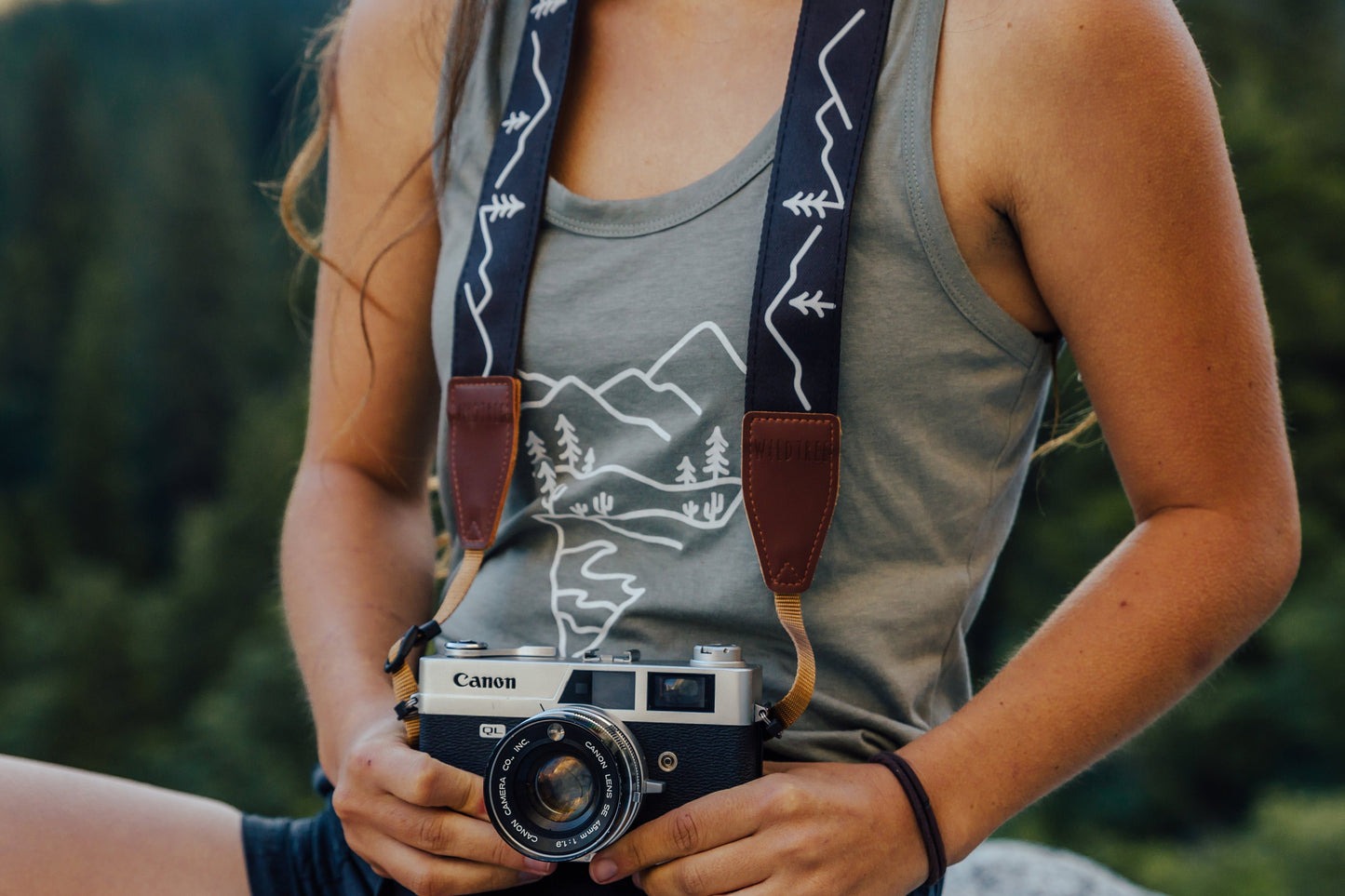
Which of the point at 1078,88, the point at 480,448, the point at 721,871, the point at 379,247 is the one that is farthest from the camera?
the point at 379,247

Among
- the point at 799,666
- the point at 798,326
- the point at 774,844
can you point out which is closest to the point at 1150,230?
the point at 798,326

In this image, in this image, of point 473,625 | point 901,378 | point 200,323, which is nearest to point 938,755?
point 901,378

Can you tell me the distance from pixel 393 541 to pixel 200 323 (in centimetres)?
2681

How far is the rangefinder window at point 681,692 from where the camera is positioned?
2.85 ft

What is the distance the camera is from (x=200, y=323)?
2609 cm

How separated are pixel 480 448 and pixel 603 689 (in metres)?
0.26

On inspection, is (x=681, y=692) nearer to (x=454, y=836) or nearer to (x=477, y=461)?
(x=454, y=836)

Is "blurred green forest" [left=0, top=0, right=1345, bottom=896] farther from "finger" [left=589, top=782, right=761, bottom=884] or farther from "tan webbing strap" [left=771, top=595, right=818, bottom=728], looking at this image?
"finger" [left=589, top=782, right=761, bottom=884]

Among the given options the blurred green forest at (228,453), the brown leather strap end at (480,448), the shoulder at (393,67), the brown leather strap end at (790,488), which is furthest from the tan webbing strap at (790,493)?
the shoulder at (393,67)

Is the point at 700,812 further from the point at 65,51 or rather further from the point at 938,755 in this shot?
the point at 65,51

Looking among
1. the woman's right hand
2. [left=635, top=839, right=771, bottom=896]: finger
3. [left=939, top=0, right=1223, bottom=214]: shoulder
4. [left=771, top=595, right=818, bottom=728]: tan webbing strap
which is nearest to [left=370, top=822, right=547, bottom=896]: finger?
the woman's right hand

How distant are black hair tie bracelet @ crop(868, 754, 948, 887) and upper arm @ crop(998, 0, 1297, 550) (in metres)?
0.29

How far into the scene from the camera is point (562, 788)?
2.73 ft

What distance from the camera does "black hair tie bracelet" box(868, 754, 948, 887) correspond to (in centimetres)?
85
